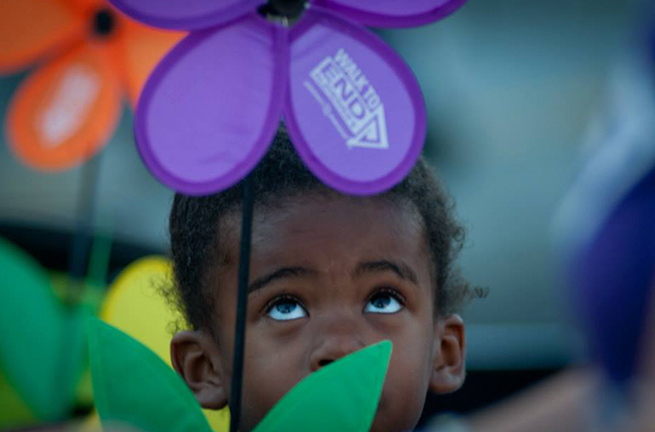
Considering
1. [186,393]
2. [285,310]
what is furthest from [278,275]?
[186,393]

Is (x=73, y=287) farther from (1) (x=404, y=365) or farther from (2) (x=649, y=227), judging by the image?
(2) (x=649, y=227)

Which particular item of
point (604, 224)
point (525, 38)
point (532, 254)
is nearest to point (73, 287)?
point (604, 224)

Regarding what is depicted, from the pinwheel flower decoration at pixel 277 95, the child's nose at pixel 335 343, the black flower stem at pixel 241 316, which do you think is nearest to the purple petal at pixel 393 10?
the pinwheel flower decoration at pixel 277 95

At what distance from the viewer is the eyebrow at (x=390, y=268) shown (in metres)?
1.06

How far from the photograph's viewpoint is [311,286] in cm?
105

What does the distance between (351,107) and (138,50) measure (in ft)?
2.55

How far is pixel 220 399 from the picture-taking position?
3.67ft

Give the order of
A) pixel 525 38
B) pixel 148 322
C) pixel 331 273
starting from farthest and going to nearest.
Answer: pixel 525 38, pixel 148 322, pixel 331 273

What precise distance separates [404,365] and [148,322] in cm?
44

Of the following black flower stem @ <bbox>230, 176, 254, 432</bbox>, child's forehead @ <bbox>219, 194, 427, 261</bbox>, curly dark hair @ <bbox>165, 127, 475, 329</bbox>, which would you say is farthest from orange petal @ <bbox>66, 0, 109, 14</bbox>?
black flower stem @ <bbox>230, 176, 254, 432</bbox>

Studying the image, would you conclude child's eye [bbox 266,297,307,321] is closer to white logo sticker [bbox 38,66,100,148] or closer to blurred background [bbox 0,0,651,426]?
white logo sticker [bbox 38,66,100,148]

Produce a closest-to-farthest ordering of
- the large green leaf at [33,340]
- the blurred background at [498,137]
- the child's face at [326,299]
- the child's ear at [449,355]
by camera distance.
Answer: the child's face at [326,299], the child's ear at [449,355], the large green leaf at [33,340], the blurred background at [498,137]

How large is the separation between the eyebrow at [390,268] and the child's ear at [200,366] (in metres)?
0.19

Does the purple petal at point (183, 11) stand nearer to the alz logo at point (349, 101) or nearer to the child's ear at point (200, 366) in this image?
the alz logo at point (349, 101)
